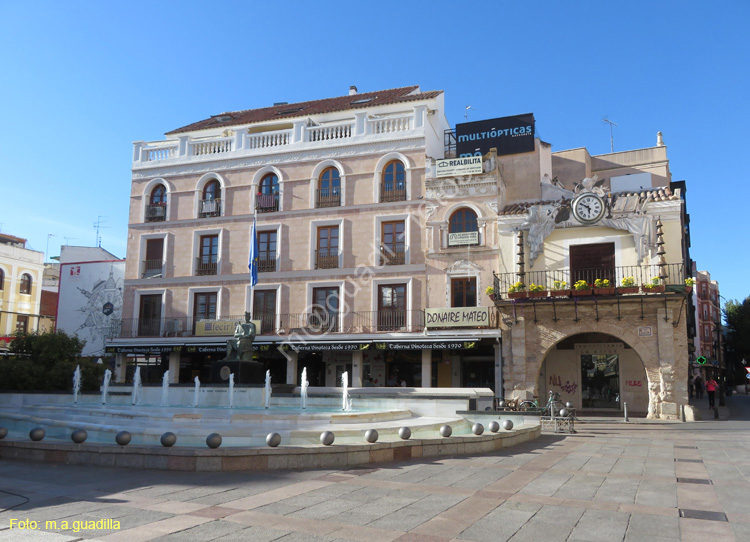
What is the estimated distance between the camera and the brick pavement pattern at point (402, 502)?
5.92m

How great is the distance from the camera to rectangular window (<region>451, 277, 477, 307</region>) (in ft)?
87.1

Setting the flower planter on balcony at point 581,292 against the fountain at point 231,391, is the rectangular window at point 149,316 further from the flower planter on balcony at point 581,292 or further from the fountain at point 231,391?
the flower planter on balcony at point 581,292

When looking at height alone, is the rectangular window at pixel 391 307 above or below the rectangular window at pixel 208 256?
below

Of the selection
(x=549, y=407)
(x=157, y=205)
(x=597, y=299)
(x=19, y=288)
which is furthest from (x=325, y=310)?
(x=19, y=288)

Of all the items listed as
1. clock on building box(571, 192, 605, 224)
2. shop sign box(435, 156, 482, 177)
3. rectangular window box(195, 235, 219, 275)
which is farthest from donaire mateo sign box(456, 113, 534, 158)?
rectangular window box(195, 235, 219, 275)

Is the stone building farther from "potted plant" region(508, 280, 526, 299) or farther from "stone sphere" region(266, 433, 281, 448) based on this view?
"stone sphere" region(266, 433, 281, 448)

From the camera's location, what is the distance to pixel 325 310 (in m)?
28.5

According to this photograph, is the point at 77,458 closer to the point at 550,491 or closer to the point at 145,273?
the point at 550,491

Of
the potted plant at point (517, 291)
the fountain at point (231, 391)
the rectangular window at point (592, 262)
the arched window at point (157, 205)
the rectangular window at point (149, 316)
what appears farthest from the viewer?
the arched window at point (157, 205)

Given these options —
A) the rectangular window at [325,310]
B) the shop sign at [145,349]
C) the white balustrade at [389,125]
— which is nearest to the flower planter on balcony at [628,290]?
the white balustrade at [389,125]

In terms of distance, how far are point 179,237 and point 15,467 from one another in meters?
23.4

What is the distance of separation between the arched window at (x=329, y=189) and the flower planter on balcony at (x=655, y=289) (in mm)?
13924

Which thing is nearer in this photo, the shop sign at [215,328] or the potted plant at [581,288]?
the potted plant at [581,288]

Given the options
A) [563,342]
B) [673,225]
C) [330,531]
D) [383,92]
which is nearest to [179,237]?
[383,92]
